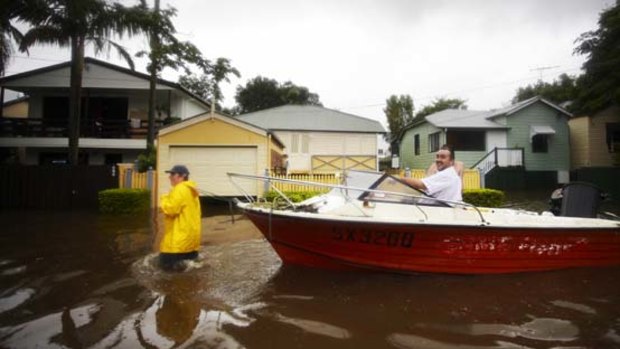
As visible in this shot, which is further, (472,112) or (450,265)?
(472,112)

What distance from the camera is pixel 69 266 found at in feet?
20.5

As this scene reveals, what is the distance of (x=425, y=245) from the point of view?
209 inches

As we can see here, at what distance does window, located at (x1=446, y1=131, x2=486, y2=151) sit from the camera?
936 inches

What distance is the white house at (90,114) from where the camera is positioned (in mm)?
19547

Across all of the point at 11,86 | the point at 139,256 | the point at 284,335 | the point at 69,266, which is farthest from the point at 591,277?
the point at 11,86

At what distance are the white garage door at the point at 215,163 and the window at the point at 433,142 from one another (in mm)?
14824

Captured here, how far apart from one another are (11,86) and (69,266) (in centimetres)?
1944

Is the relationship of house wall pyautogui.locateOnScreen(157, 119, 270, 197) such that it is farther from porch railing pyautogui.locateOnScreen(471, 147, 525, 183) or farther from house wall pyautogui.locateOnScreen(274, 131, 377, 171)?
porch railing pyautogui.locateOnScreen(471, 147, 525, 183)

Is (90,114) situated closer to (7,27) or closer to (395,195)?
(7,27)

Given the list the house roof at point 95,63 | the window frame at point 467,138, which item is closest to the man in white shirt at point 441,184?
the house roof at point 95,63

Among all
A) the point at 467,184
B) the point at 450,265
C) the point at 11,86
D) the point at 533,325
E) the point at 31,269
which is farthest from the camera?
the point at 11,86

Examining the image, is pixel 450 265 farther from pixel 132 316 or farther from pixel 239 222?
pixel 239 222

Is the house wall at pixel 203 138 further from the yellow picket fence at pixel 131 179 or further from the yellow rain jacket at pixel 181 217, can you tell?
the yellow rain jacket at pixel 181 217

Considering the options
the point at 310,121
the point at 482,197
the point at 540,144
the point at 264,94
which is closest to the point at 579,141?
the point at 540,144
